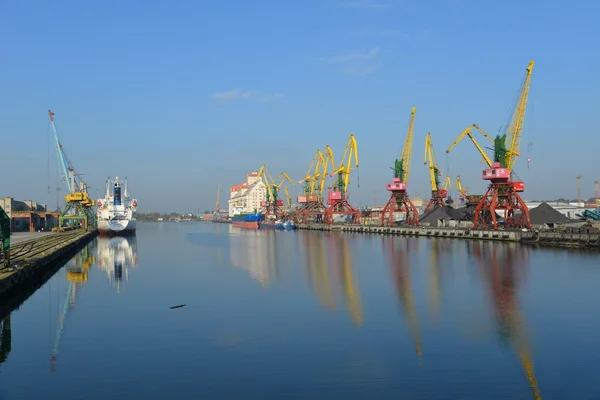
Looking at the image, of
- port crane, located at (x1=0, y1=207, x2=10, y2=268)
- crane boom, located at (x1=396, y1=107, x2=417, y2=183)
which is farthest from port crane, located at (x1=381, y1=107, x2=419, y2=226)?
port crane, located at (x1=0, y1=207, x2=10, y2=268)

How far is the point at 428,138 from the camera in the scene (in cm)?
9825

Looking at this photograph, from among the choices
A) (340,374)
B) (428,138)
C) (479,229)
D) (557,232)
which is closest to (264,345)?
(340,374)

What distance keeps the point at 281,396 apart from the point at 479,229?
55.3 metres

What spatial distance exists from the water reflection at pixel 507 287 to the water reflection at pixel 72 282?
1187 cm

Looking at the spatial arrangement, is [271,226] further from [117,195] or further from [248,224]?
[117,195]

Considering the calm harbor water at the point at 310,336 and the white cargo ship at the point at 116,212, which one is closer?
the calm harbor water at the point at 310,336

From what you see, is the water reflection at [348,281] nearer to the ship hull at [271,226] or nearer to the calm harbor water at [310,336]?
the calm harbor water at [310,336]

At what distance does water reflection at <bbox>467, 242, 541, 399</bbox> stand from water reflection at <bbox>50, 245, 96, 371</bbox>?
1187 cm

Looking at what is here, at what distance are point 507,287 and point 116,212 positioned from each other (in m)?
70.8

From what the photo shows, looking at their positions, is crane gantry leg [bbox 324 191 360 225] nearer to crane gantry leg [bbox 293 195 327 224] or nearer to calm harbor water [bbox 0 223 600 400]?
crane gantry leg [bbox 293 195 327 224]

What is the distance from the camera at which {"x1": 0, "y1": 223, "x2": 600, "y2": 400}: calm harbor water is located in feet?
41.0

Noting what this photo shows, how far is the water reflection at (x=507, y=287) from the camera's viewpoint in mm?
15570

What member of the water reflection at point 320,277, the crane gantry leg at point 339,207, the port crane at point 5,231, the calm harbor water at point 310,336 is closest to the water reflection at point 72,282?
the calm harbor water at point 310,336

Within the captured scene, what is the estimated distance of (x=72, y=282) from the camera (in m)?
30.3
